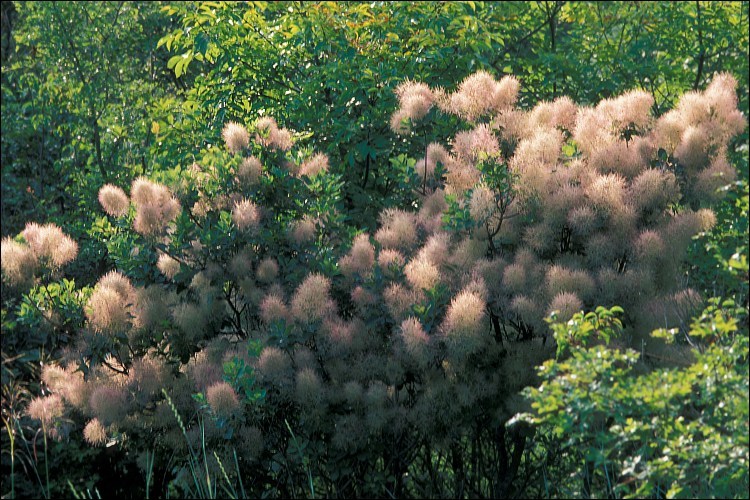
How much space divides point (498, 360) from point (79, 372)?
6.52ft

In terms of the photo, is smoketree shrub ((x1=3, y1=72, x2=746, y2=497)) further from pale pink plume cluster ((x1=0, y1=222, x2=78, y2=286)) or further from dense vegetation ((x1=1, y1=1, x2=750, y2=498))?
pale pink plume cluster ((x1=0, y1=222, x2=78, y2=286))

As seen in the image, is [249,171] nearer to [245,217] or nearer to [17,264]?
[245,217]

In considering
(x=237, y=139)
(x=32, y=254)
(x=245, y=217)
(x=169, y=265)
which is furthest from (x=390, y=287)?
(x=32, y=254)

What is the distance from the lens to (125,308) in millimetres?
4449

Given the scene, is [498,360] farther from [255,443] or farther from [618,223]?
[255,443]

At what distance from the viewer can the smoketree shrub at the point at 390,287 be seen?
4.02 m

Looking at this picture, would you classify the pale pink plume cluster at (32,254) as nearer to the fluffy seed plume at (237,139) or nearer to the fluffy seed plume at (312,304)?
the fluffy seed plume at (237,139)

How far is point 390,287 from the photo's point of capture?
4.19m

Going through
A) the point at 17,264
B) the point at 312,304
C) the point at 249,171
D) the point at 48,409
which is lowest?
the point at 48,409

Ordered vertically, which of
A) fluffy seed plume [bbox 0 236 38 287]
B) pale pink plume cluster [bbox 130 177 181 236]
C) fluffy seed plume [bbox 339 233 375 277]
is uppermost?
pale pink plume cluster [bbox 130 177 181 236]

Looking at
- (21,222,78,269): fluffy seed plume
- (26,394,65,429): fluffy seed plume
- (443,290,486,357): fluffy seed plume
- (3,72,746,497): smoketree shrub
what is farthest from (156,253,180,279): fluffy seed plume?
(443,290,486,357): fluffy seed plume

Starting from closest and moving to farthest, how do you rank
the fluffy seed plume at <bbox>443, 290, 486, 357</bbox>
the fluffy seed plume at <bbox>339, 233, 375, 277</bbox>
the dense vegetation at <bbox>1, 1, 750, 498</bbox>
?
the dense vegetation at <bbox>1, 1, 750, 498</bbox> → the fluffy seed plume at <bbox>443, 290, 486, 357</bbox> → the fluffy seed plume at <bbox>339, 233, 375, 277</bbox>

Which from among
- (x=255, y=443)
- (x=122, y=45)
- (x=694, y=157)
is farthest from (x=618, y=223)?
(x=122, y=45)

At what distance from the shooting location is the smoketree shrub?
4.02 m
